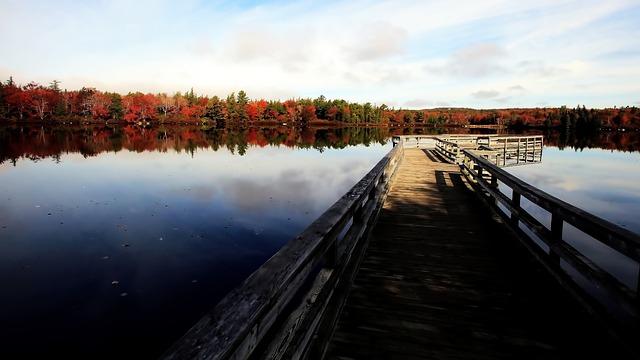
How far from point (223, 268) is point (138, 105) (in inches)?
5132

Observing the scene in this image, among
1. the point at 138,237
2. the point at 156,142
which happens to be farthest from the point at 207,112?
the point at 138,237

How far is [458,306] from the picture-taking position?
3.92 m

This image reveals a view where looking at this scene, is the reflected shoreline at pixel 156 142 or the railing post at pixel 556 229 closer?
the railing post at pixel 556 229

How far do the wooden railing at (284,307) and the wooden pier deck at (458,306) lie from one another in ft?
1.12

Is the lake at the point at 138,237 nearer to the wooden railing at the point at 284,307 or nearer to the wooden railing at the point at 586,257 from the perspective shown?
the wooden railing at the point at 284,307

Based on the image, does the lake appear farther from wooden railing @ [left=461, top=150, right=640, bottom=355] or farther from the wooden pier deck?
wooden railing @ [left=461, top=150, right=640, bottom=355]

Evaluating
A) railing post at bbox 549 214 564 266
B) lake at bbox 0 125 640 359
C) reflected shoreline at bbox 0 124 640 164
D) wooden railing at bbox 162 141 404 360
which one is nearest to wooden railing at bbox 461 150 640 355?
railing post at bbox 549 214 564 266

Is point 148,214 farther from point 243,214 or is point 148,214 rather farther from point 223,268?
point 223,268

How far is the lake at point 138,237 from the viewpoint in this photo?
6.02m

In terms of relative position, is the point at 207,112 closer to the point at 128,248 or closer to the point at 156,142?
the point at 156,142

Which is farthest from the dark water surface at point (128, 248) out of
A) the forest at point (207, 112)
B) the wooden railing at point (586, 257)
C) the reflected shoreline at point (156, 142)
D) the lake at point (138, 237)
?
the forest at point (207, 112)

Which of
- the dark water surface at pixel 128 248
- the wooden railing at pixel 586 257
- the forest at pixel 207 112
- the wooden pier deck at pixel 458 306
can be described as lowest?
the dark water surface at pixel 128 248

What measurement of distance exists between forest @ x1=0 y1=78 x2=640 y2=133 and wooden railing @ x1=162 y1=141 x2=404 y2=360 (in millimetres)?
114062

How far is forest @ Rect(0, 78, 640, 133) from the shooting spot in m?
101
